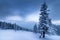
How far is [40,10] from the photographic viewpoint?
104 feet

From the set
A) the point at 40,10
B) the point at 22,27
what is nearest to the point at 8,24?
the point at 22,27

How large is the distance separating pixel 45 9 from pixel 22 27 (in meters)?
69.2

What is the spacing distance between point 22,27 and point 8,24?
1394 centimetres

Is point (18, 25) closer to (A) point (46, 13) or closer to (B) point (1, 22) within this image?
(B) point (1, 22)

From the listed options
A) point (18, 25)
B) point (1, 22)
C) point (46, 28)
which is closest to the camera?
point (46, 28)

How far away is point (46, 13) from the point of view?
30.8 metres

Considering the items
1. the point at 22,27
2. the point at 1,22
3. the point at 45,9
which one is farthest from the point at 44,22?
the point at 22,27

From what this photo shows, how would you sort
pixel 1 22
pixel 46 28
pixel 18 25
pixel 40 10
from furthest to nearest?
pixel 18 25
pixel 1 22
pixel 40 10
pixel 46 28

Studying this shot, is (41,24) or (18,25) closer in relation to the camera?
(41,24)

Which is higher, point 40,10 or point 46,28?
point 40,10

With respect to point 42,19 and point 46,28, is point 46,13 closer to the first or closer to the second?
point 42,19

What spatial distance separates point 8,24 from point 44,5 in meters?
63.2

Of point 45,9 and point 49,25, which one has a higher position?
point 45,9

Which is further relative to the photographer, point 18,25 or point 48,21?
point 18,25
